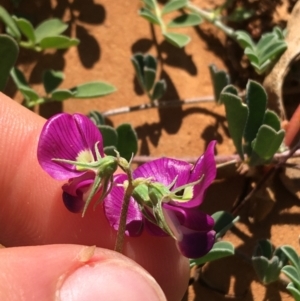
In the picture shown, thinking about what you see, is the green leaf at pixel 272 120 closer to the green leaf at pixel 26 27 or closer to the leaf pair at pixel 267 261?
the leaf pair at pixel 267 261

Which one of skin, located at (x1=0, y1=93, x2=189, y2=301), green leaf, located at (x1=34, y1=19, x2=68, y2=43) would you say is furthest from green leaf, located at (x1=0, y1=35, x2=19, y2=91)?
green leaf, located at (x1=34, y1=19, x2=68, y2=43)

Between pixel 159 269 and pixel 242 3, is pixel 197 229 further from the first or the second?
pixel 242 3

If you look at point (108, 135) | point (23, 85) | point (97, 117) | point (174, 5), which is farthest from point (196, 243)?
point (174, 5)

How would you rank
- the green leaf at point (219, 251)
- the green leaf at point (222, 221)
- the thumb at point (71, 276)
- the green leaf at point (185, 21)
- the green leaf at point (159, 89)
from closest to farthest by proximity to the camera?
the thumb at point (71, 276), the green leaf at point (219, 251), the green leaf at point (222, 221), the green leaf at point (159, 89), the green leaf at point (185, 21)

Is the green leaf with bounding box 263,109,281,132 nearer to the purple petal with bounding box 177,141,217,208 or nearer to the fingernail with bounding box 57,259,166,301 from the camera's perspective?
the purple petal with bounding box 177,141,217,208

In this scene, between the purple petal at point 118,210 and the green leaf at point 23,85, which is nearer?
the purple petal at point 118,210

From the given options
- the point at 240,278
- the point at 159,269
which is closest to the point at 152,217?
the point at 159,269

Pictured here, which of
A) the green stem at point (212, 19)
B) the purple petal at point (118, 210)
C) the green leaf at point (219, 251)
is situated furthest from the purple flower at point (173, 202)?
the green stem at point (212, 19)
